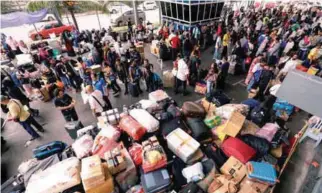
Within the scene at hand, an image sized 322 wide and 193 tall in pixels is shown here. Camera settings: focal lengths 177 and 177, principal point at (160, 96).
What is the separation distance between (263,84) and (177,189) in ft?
15.6

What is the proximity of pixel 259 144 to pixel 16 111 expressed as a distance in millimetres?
6322

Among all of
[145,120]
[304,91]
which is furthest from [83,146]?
[304,91]

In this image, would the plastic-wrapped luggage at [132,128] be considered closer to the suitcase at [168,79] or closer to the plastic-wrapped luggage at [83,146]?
the plastic-wrapped luggage at [83,146]

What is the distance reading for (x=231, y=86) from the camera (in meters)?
7.71

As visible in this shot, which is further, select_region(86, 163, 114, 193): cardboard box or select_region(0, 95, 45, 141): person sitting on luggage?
select_region(0, 95, 45, 141): person sitting on luggage

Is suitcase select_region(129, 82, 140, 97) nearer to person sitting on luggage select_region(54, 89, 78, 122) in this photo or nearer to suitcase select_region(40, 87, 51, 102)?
person sitting on luggage select_region(54, 89, 78, 122)

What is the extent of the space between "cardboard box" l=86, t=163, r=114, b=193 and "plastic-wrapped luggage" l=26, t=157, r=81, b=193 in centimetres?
34

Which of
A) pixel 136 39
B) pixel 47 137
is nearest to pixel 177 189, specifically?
pixel 47 137

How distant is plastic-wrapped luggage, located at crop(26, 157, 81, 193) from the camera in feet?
9.91

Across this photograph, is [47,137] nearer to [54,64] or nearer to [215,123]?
[54,64]

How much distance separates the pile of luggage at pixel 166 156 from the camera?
3150 mm

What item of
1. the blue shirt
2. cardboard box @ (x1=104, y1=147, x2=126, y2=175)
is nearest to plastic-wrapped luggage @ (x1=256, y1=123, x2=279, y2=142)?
cardboard box @ (x1=104, y1=147, x2=126, y2=175)

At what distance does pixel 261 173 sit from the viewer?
10.5 feet

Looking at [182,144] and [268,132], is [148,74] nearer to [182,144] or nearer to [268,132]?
[182,144]
